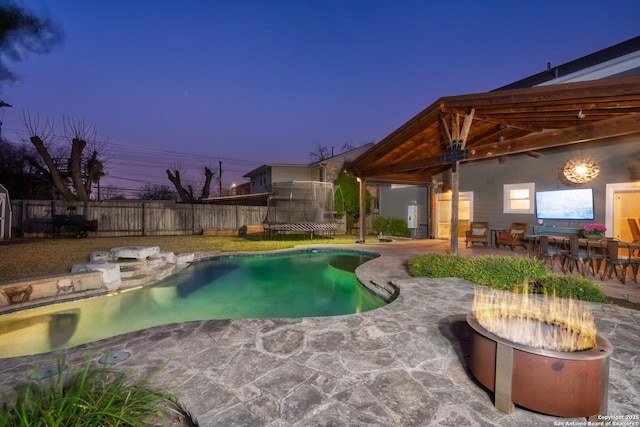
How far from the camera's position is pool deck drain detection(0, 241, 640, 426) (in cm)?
180

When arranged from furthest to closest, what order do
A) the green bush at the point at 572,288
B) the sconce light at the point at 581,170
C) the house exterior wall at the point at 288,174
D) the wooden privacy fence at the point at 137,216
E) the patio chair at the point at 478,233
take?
the house exterior wall at the point at 288,174 < the wooden privacy fence at the point at 137,216 < the patio chair at the point at 478,233 < the sconce light at the point at 581,170 < the green bush at the point at 572,288

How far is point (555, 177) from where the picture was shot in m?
8.07

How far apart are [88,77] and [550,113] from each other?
30.8 meters

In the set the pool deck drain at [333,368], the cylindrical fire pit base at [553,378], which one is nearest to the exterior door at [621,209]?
the pool deck drain at [333,368]

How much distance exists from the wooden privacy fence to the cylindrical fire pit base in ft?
49.7

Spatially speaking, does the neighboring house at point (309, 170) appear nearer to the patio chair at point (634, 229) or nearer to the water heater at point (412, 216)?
the water heater at point (412, 216)

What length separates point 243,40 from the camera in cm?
2092

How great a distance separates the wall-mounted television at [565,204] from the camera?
24.2ft

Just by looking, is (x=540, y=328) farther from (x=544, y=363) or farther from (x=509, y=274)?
(x=509, y=274)

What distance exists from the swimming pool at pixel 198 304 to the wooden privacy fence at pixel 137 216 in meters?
7.73

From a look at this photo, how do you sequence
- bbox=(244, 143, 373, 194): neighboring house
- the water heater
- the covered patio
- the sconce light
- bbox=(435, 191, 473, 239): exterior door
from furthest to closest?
bbox=(244, 143, 373, 194): neighboring house, the water heater, bbox=(435, 191, 473, 239): exterior door, the sconce light, the covered patio

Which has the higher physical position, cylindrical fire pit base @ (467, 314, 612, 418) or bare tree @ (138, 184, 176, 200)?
bare tree @ (138, 184, 176, 200)

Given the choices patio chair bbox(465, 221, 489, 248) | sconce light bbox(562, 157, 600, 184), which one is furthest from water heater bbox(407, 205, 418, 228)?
sconce light bbox(562, 157, 600, 184)

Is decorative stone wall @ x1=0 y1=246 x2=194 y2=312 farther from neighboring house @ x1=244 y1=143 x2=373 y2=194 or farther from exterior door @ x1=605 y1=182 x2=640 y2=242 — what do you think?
neighboring house @ x1=244 y1=143 x2=373 y2=194
